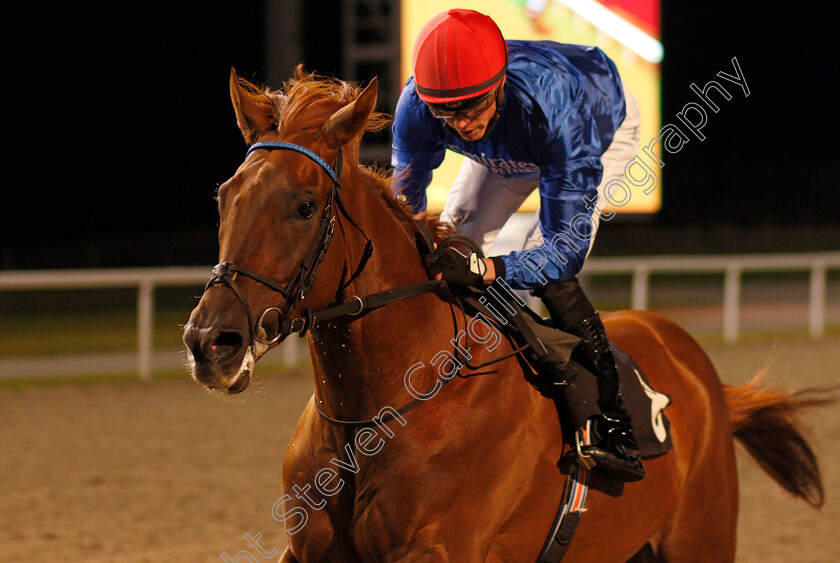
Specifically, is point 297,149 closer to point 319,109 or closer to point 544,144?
point 319,109

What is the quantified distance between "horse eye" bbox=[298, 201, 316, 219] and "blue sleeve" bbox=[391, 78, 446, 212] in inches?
28.5

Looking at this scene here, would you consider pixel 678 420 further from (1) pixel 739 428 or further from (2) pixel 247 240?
(2) pixel 247 240

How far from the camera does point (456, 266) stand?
7.00 ft

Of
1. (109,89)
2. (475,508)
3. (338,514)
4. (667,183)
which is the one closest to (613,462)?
(475,508)

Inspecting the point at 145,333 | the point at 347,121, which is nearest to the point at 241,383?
the point at 347,121

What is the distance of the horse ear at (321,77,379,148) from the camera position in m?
1.83

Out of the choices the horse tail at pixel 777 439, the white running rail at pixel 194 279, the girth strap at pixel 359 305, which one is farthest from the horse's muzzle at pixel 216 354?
the white running rail at pixel 194 279

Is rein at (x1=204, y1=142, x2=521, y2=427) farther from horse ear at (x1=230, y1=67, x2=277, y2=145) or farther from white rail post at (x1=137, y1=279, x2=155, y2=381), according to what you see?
white rail post at (x1=137, y1=279, x2=155, y2=381)

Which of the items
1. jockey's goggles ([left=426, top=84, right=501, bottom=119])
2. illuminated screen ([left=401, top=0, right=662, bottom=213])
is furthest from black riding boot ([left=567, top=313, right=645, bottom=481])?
illuminated screen ([left=401, top=0, right=662, bottom=213])

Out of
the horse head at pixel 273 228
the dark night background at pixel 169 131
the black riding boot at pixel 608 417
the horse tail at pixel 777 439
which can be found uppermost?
the horse head at pixel 273 228

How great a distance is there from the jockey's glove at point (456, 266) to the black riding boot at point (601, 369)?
332 millimetres

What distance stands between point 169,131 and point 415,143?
27739mm

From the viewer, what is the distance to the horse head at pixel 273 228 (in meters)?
1.62

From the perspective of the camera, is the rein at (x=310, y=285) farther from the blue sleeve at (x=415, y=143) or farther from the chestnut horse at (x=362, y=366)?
the blue sleeve at (x=415, y=143)
